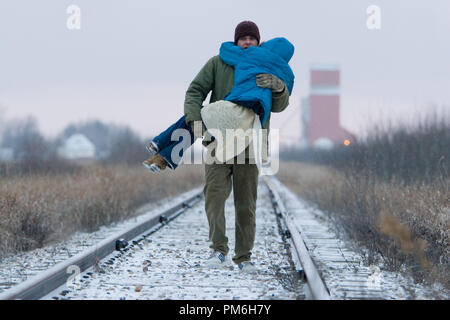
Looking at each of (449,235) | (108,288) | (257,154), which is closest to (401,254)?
(449,235)

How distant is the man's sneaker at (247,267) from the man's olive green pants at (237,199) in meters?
0.04

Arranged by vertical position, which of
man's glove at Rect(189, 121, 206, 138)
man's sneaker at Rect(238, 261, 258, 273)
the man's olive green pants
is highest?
man's glove at Rect(189, 121, 206, 138)

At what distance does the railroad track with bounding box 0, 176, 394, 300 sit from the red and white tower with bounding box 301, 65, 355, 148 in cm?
7226

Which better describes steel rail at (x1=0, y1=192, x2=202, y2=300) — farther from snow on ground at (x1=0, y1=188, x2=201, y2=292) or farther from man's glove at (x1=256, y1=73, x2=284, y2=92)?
man's glove at (x1=256, y1=73, x2=284, y2=92)

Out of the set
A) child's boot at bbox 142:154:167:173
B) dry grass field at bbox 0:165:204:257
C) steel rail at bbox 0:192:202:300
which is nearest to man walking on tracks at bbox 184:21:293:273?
child's boot at bbox 142:154:167:173

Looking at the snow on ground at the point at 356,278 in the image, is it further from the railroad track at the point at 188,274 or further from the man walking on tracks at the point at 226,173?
the man walking on tracks at the point at 226,173

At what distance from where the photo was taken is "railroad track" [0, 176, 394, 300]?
3.44m

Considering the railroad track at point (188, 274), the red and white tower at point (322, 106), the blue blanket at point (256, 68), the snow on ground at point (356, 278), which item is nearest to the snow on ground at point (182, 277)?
the railroad track at point (188, 274)

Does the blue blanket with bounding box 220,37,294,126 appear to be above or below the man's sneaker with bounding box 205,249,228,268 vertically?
above

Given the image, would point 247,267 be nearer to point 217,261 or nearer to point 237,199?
point 217,261

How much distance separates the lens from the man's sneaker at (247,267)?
4152 millimetres

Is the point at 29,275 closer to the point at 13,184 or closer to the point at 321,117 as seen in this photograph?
the point at 13,184

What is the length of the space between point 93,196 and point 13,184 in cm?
126

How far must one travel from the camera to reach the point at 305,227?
7.30 meters
